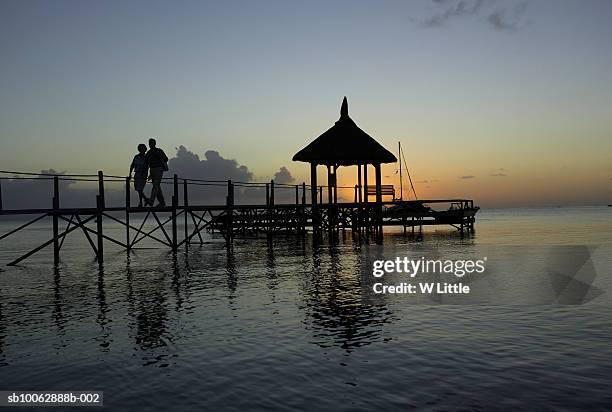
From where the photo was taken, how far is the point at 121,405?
6246 mm

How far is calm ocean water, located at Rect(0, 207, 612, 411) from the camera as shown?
6426 mm

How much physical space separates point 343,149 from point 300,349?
921 inches

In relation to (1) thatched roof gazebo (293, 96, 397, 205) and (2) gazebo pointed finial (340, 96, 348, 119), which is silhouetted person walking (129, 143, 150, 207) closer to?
(1) thatched roof gazebo (293, 96, 397, 205)

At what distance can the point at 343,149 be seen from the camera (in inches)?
1227

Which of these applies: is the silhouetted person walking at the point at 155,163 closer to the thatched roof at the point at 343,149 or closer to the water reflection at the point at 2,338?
the thatched roof at the point at 343,149

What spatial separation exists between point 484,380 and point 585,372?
4.68ft

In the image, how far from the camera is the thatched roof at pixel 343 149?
3117 centimetres

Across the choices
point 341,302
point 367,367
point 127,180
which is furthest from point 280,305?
point 127,180

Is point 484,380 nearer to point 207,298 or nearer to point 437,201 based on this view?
point 207,298

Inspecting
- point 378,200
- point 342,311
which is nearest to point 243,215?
point 378,200

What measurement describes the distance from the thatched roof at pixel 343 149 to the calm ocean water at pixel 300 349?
1651cm

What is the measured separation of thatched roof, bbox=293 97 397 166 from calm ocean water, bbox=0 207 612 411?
54.2 feet

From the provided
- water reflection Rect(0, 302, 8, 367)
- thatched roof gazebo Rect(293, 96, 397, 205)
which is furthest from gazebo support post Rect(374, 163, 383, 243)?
water reflection Rect(0, 302, 8, 367)

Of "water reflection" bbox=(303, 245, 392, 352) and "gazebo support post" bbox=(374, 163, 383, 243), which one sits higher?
"gazebo support post" bbox=(374, 163, 383, 243)
